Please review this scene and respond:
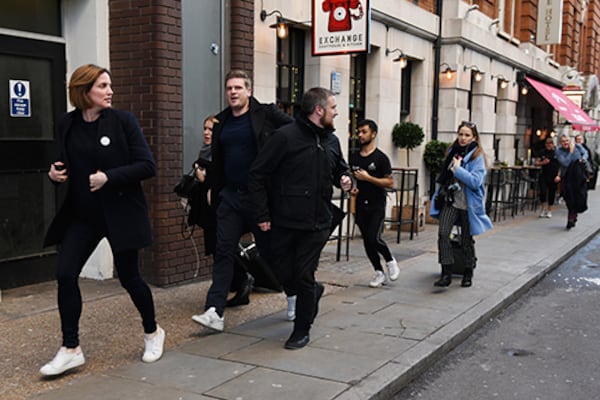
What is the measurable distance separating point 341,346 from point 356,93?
7784 mm

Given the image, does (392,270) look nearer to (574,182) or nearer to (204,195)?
(204,195)

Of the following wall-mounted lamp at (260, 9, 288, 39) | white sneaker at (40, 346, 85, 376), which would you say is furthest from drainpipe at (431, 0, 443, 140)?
white sneaker at (40, 346, 85, 376)

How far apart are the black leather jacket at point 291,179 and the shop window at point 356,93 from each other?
23.0 feet

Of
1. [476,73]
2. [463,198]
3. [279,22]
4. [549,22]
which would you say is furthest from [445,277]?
[549,22]

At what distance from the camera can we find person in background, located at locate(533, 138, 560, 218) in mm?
16044

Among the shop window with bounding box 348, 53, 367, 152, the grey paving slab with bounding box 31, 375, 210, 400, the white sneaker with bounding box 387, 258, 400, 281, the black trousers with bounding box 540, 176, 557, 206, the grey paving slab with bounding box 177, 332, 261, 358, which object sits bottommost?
the grey paving slab with bounding box 177, 332, 261, 358

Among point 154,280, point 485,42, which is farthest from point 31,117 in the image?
point 485,42

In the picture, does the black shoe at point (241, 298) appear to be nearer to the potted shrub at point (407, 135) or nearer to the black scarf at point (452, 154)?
the black scarf at point (452, 154)

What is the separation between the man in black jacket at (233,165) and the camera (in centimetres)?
526

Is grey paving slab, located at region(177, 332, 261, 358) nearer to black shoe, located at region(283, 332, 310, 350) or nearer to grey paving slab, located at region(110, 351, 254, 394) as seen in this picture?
grey paving slab, located at region(110, 351, 254, 394)

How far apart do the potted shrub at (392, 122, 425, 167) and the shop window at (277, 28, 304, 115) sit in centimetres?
315

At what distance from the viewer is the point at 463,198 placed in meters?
7.29

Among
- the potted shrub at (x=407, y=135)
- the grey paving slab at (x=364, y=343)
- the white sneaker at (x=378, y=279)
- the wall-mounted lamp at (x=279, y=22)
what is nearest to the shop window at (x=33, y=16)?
the wall-mounted lamp at (x=279, y=22)

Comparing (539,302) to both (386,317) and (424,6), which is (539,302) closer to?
(386,317)
